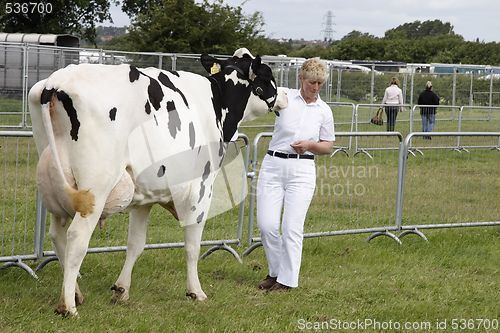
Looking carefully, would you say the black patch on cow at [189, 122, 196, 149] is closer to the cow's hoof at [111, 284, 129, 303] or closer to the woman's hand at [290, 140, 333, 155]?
the woman's hand at [290, 140, 333, 155]

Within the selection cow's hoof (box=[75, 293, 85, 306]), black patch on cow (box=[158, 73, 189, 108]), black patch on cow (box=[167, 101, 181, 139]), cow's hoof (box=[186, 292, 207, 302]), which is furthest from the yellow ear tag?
cow's hoof (box=[75, 293, 85, 306])

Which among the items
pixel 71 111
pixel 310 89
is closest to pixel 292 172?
pixel 310 89

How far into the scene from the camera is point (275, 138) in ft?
19.7

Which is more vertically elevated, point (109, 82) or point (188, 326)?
point (109, 82)

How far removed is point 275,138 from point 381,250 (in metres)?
2.40

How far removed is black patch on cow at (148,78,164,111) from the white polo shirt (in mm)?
1513

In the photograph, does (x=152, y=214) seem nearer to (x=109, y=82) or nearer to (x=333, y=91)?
(x=109, y=82)

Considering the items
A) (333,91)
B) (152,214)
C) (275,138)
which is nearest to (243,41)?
(333,91)

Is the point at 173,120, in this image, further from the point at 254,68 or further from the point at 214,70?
the point at 254,68

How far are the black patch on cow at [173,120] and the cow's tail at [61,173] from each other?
0.81m

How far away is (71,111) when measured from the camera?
4324 mm

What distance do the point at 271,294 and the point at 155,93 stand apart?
7.19 ft

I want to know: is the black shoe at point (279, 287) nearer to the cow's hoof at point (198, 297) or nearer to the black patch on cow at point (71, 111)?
the cow's hoof at point (198, 297)

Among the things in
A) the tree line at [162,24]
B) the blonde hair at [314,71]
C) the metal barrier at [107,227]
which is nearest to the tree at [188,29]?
the tree line at [162,24]
